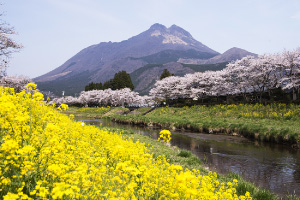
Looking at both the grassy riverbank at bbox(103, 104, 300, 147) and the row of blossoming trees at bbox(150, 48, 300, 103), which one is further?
the row of blossoming trees at bbox(150, 48, 300, 103)

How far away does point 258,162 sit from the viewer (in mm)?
11523

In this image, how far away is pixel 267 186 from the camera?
805 cm

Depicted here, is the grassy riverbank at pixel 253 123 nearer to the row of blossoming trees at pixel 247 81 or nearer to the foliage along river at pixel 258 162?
the foliage along river at pixel 258 162

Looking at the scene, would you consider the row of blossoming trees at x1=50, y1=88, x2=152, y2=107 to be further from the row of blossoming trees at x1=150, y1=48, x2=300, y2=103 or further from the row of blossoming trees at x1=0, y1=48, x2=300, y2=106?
the row of blossoming trees at x1=150, y1=48, x2=300, y2=103

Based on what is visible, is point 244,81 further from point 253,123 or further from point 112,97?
point 112,97

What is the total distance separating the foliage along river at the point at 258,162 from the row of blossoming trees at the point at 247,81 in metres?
14.5

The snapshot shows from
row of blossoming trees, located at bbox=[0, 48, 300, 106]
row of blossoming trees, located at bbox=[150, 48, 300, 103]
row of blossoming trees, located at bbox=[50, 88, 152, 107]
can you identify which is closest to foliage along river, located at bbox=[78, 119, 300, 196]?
row of blossoming trees, located at bbox=[150, 48, 300, 103]

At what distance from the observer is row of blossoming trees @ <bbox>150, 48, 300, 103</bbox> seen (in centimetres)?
2612

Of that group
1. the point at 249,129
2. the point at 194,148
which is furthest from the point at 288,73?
the point at 194,148

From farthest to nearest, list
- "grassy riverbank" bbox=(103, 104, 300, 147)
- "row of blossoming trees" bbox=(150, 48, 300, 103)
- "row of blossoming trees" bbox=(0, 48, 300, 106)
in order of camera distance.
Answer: "row of blossoming trees" bbox=(0, 48, 300, 106), "row of blossoming trees" bbox=(150, 48, 300, 103), "grassy riverbank" bbox=(103, 104, 300, 147)

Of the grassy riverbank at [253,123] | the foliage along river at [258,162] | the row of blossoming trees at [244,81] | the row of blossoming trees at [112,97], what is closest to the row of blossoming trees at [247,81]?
the row of blossoming trees at [244,81]

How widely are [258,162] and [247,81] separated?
24635 millimetres

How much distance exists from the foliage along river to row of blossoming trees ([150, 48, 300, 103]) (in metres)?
14.5

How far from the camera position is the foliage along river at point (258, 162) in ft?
27.9
